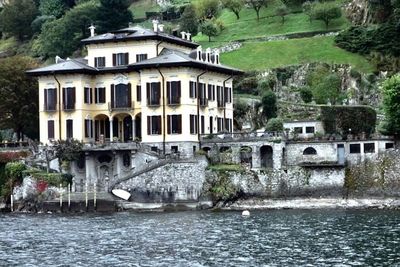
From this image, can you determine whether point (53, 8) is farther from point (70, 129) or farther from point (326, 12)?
point (70, 129)

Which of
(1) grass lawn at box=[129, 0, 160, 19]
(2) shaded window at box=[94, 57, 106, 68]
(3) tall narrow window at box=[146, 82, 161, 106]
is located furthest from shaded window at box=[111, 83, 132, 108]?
(1) grass lawn at box=[129, 0, 160, 19]

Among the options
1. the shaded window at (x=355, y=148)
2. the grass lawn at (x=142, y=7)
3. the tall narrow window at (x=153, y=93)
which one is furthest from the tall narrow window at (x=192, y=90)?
the grass lawn at (x=142, y=7)

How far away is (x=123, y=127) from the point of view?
86.0 m

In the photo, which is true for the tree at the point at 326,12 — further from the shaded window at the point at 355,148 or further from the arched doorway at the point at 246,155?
the shaded window at the point at 355,148

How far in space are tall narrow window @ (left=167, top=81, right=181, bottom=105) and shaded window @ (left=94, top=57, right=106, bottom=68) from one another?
31.8 feet

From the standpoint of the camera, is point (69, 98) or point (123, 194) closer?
point (123, 194)

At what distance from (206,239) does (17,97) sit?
4450 centimetres

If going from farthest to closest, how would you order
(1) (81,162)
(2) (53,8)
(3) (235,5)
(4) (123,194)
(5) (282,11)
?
(2) (53,8) → (3) (235,5) → (5) (282,11) → (1) (81,162) → (4) (123,194)

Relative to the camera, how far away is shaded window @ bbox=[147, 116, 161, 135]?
80125 millimetres

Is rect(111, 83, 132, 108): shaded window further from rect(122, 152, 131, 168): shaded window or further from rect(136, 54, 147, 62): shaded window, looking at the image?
rect(122, 152, 131, 168): shaded window

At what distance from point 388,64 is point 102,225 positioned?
50885mm

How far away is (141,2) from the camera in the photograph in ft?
551

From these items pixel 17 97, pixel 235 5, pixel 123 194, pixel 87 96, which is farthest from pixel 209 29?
pixel 123 194

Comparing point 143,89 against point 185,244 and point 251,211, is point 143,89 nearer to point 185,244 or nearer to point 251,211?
point 251,211
